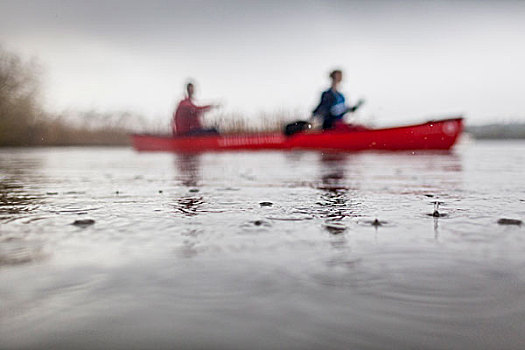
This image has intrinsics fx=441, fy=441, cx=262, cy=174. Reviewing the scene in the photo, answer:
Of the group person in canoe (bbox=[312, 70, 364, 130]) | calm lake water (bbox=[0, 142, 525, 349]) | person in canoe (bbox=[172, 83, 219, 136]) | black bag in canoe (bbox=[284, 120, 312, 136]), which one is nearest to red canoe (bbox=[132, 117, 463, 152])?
person in canoe (bbox=[312, 70, 364, 130])

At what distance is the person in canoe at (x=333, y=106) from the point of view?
1288cm

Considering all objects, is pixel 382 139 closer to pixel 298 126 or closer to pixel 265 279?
pixel 298 126

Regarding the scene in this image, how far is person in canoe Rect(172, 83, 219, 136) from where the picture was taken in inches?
672

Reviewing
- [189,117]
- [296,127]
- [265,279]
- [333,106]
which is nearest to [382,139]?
[333,106]

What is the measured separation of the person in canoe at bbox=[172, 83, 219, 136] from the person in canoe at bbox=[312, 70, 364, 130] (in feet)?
17.5

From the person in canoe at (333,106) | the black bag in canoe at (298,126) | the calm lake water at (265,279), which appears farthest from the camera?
the person in canoe at (333,106)

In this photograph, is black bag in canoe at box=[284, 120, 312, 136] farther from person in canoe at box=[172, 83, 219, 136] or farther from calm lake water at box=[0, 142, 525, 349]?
person in canoe at box=[172, 83, 219, 136]

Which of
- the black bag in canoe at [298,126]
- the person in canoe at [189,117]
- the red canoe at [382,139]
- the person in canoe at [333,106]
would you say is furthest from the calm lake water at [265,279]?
the person in canoe at [189,117]

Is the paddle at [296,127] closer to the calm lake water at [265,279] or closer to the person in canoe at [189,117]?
the calm lake water at [265,279]

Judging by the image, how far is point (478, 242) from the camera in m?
1.75

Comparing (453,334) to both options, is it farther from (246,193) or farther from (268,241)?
(246,193)

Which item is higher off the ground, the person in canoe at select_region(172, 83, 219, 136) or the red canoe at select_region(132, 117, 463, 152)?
the person in canoe at select_region(172, 83, 219, 136)

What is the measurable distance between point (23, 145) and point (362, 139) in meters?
26.4

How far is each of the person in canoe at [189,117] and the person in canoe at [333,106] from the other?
534cm
